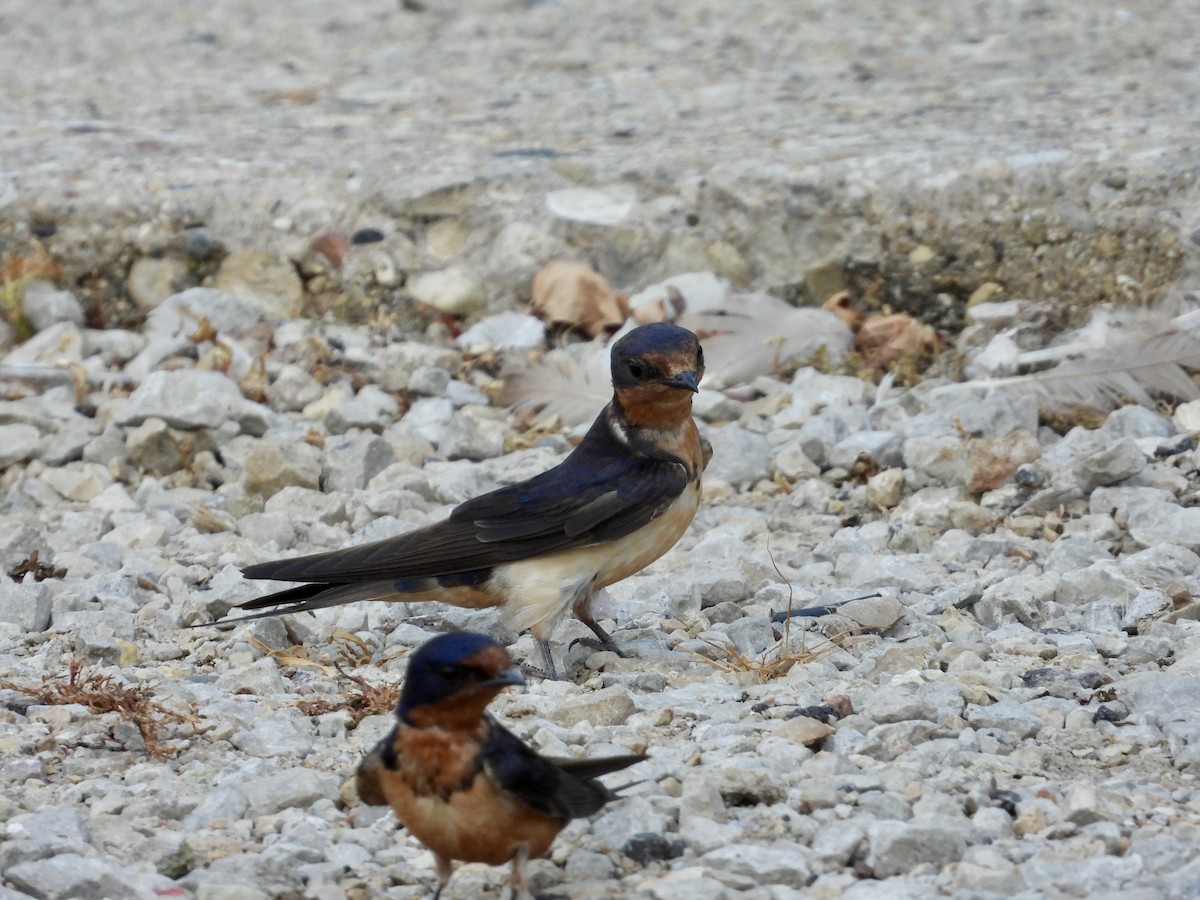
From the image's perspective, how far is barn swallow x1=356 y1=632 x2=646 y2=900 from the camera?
284 centimetres

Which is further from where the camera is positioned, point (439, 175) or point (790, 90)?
point (790, 90)

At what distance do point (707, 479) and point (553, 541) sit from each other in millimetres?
1432

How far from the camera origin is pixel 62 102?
941 centimetres

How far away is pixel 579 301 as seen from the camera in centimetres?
682

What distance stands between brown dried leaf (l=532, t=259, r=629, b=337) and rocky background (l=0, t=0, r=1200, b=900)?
0.13 m

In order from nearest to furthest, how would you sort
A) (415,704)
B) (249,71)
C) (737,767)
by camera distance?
(415,704)
(737,767)
(249,71)

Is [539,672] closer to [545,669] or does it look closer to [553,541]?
[545,669]

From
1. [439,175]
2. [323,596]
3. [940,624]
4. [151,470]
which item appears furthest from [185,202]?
[940,624]

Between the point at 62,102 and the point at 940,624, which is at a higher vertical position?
the point at 62,102

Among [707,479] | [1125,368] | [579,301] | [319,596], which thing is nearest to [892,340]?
[1125,368]

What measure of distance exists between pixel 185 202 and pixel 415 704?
475cm

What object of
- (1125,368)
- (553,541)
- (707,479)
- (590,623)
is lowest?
(707,479)

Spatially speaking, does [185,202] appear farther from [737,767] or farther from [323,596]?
[737,767]

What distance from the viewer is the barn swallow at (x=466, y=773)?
284 centimetres
